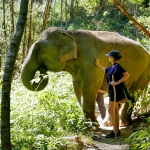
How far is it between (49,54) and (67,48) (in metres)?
0.41

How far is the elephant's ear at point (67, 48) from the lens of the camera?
6.89 metres

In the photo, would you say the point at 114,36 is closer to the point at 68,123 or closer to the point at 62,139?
the point at 68,123

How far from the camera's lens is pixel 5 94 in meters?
3.67

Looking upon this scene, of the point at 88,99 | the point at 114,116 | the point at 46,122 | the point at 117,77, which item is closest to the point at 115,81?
the point at 117,77

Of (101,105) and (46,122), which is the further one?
(101,105)

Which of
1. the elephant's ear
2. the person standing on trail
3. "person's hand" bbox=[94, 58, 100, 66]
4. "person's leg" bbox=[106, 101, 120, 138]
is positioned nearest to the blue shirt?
the person standing on trail

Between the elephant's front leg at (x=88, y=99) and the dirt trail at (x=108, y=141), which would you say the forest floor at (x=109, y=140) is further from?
the elephant's front leg at (x=88, y=99)

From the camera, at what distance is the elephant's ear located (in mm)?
6887

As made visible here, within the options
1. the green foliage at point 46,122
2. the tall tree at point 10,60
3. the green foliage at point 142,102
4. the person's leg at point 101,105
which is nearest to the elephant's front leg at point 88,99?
the green foliage at point 46,122

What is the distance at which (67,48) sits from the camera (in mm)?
6875

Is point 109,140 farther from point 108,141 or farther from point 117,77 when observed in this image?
point 117,77

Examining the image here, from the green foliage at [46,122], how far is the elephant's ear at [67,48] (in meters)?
0.80

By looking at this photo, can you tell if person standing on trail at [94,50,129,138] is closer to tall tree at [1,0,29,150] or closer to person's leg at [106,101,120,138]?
person's leg at [106,101,120,138]

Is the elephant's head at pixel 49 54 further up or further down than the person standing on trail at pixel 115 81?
further up
